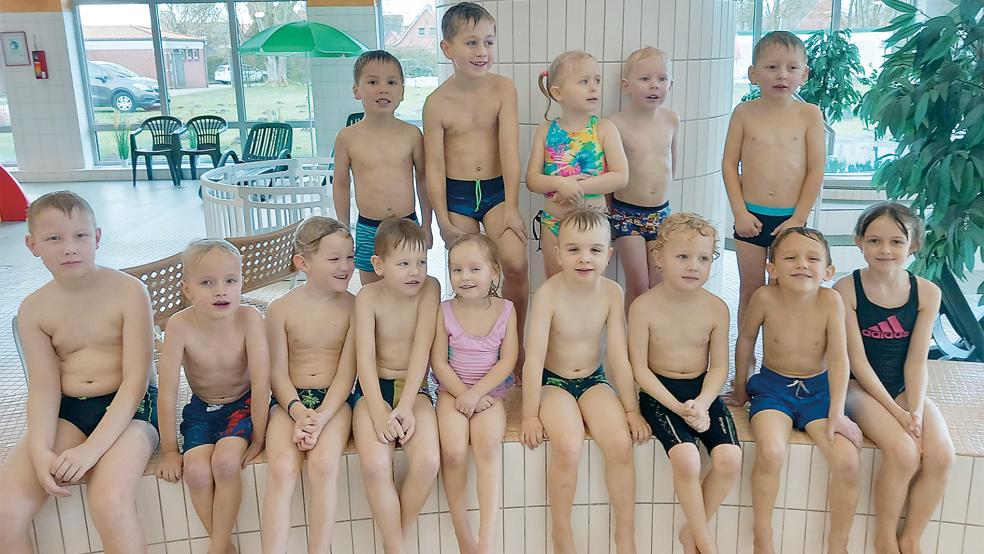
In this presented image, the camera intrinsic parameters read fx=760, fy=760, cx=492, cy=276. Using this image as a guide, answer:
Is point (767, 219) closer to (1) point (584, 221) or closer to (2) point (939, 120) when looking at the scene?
(1) point (584, 221)

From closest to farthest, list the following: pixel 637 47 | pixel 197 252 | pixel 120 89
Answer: pixel 197 252 < pixel 637 47 < pixel 120 89

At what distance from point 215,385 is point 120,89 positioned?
1108 centimetres

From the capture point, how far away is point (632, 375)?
248 cm

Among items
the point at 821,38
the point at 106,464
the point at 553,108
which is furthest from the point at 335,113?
the point at 106,464

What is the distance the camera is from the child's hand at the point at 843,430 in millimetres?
2334

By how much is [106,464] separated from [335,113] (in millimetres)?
9648

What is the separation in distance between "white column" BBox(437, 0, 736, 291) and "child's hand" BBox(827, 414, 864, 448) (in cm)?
125

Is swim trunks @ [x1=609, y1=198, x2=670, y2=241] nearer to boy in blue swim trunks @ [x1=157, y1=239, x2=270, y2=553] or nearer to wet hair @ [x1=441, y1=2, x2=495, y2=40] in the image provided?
wet hair @ [x1=441, y1=2, x2=495, y2=40]

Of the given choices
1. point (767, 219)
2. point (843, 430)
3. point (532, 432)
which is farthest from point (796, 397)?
point (532, 432)

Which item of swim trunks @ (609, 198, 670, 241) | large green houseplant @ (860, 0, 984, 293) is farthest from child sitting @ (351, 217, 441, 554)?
large green houseplant @ (860, 0, 984, 293)

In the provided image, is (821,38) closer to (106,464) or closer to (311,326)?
(311,326)

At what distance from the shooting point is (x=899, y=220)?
2.42m

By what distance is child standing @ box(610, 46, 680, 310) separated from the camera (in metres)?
2.94

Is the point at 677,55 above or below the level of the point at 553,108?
above
